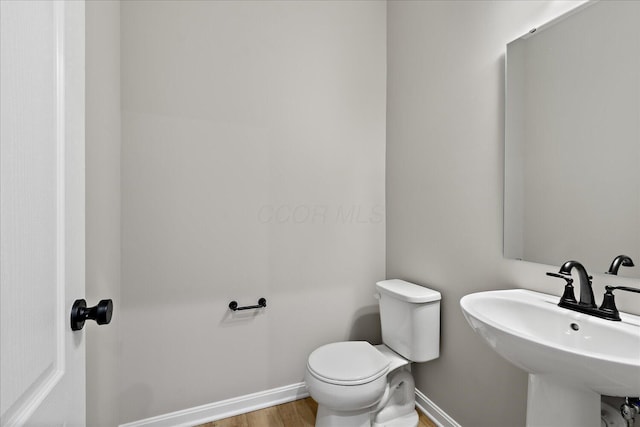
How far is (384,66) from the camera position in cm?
220

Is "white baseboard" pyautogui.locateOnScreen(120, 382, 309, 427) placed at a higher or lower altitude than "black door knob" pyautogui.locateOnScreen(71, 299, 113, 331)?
lower

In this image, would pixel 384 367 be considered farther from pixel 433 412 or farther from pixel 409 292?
pixel 433 412

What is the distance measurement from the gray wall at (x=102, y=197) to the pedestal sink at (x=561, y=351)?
1293mm

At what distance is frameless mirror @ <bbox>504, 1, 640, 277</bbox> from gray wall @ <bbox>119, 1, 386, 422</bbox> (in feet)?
3.17

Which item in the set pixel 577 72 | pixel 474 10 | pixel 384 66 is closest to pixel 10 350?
pixel 577 72

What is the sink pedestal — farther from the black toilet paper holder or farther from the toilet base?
the black toilet paper holder

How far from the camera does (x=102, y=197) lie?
1.25 meters

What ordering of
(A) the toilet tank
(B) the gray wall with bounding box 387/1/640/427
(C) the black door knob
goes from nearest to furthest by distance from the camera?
(C) the black door knob < (B) the gray wall with bounding box 387/1/640/427 < (A) the toilet tank

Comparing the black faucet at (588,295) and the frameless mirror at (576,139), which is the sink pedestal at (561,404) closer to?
the black faucet at (588,295)

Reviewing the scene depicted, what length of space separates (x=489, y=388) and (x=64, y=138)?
5.90 ft

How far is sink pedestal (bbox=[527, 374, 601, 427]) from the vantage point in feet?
3.05

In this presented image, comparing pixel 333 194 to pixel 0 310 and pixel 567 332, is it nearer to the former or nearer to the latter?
pixel 567 332

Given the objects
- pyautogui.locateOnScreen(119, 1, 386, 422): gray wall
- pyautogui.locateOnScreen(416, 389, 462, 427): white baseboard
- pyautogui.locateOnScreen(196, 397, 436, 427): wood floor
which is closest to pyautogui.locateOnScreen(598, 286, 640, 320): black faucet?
pyautogui.locateOnScreen(416, 389, 462, 427): white baseboard

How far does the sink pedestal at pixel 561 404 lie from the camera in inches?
36.6
